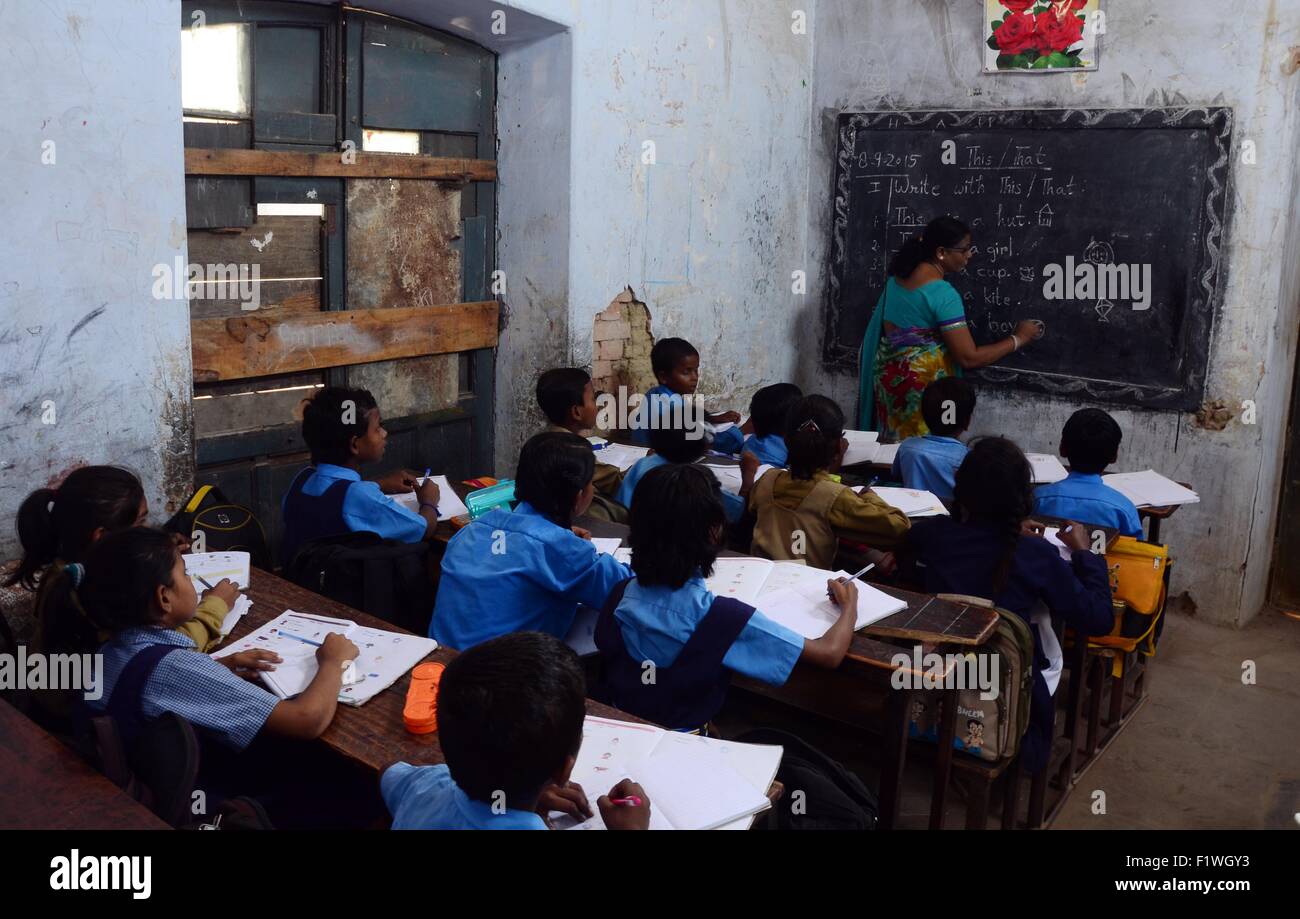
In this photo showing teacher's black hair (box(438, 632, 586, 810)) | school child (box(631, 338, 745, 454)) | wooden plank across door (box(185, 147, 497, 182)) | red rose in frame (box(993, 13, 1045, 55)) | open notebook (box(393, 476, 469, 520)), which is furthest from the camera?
red rose in frame (box(993, 13, 1045, 55))

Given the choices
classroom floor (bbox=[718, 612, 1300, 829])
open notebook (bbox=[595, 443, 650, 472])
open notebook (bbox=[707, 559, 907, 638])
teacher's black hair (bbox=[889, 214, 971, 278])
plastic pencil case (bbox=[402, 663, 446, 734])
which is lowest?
classroom floor (bbox=[718, 612, 1300, 829])

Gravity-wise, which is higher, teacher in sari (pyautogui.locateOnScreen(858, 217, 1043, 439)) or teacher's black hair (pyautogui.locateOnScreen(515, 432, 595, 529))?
teacher in sari (pyautogui.locateOnScreen(858, 217, 1043, 439))

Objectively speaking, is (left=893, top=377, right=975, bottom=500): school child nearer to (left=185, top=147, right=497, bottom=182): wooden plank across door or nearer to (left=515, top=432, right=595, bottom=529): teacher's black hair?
(left=515, top=432, right=595, bottom=529): teacher's black hair

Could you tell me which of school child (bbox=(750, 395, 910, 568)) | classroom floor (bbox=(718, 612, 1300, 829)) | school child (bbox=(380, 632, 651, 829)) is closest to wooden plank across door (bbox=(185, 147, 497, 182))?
school child (bbox=(750, 395, 910, 568))

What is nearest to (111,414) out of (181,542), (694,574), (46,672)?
(181,542)

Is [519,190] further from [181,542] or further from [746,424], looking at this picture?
[181,542]

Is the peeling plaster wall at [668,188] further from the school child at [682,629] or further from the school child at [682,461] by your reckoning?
the school child at [682,629]

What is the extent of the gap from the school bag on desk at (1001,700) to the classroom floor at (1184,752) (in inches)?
12.4

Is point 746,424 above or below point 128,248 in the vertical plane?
below

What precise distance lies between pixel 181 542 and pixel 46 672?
1.45 ft

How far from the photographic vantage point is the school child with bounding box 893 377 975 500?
3.81 metres

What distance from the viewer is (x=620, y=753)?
6.28 feet

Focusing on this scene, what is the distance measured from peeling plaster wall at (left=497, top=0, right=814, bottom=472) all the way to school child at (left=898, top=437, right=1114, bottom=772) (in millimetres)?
2224

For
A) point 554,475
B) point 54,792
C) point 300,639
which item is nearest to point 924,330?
point 554,475
